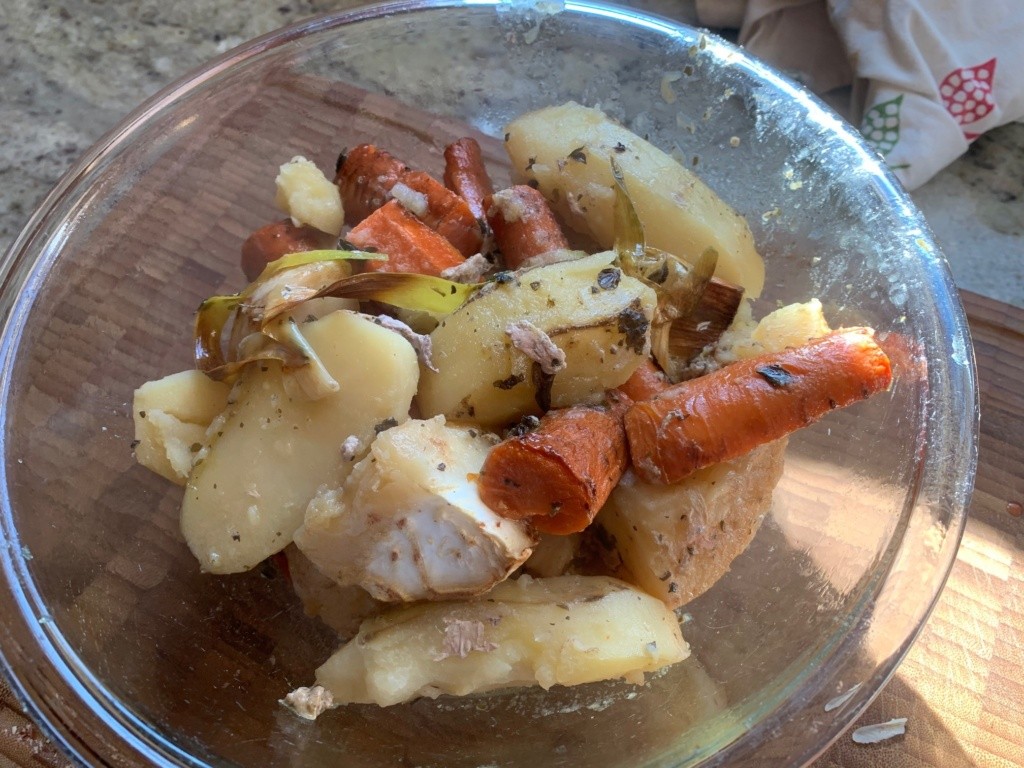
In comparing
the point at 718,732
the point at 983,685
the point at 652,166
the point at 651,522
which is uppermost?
the point at 652,166

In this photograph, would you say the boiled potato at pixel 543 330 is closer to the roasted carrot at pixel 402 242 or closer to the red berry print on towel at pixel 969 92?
the roasted carrot at pixel 402 242

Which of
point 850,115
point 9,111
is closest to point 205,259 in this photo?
point 9,111

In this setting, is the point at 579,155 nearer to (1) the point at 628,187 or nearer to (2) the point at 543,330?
(1) the point at 628,187

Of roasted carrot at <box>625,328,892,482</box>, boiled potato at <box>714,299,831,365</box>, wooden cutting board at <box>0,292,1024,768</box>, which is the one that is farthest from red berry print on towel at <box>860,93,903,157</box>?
roasted carrot at <box>625,328,892,482</box>

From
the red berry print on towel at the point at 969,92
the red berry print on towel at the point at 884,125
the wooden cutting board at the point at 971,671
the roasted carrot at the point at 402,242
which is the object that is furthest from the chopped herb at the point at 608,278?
the red berry print on towel at the point at 969,92

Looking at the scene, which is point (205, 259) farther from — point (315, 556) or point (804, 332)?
point (804, 332)

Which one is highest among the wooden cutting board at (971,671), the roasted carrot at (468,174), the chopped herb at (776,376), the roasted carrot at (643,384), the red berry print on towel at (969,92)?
the roasted carrot at (468,174)
